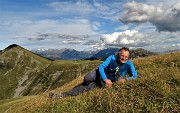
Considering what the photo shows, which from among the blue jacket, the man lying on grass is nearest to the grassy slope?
the man lying on grass

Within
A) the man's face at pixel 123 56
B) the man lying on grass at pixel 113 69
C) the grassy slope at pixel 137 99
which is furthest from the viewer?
the man lying on grass at pixel 113 69

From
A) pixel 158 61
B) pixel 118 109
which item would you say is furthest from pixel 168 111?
pixel 158 61

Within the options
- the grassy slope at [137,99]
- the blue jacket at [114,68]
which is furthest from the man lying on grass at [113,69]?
the grassy slope at [137,99]

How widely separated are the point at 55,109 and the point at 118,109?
3098 millimetres

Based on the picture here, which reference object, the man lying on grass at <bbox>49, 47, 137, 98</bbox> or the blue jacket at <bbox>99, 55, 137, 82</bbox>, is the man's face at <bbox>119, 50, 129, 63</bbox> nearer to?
the man lying on grass at <bbox>49, 47, 137, 98</bbox>

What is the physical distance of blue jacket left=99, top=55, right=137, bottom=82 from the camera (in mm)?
14117

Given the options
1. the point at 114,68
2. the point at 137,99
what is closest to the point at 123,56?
the point at 114,68

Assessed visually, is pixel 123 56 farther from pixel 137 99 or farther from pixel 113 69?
pixel 137 99

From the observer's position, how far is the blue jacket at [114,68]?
14117 mm

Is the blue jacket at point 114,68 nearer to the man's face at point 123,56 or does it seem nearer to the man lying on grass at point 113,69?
the man lying on grass at point 113,69

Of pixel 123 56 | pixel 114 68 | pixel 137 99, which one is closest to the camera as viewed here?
pixel 137 99

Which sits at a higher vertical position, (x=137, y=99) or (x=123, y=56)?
(x=123, y=56)

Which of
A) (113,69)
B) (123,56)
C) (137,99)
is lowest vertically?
(137,99)

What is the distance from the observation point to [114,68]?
14375mm
